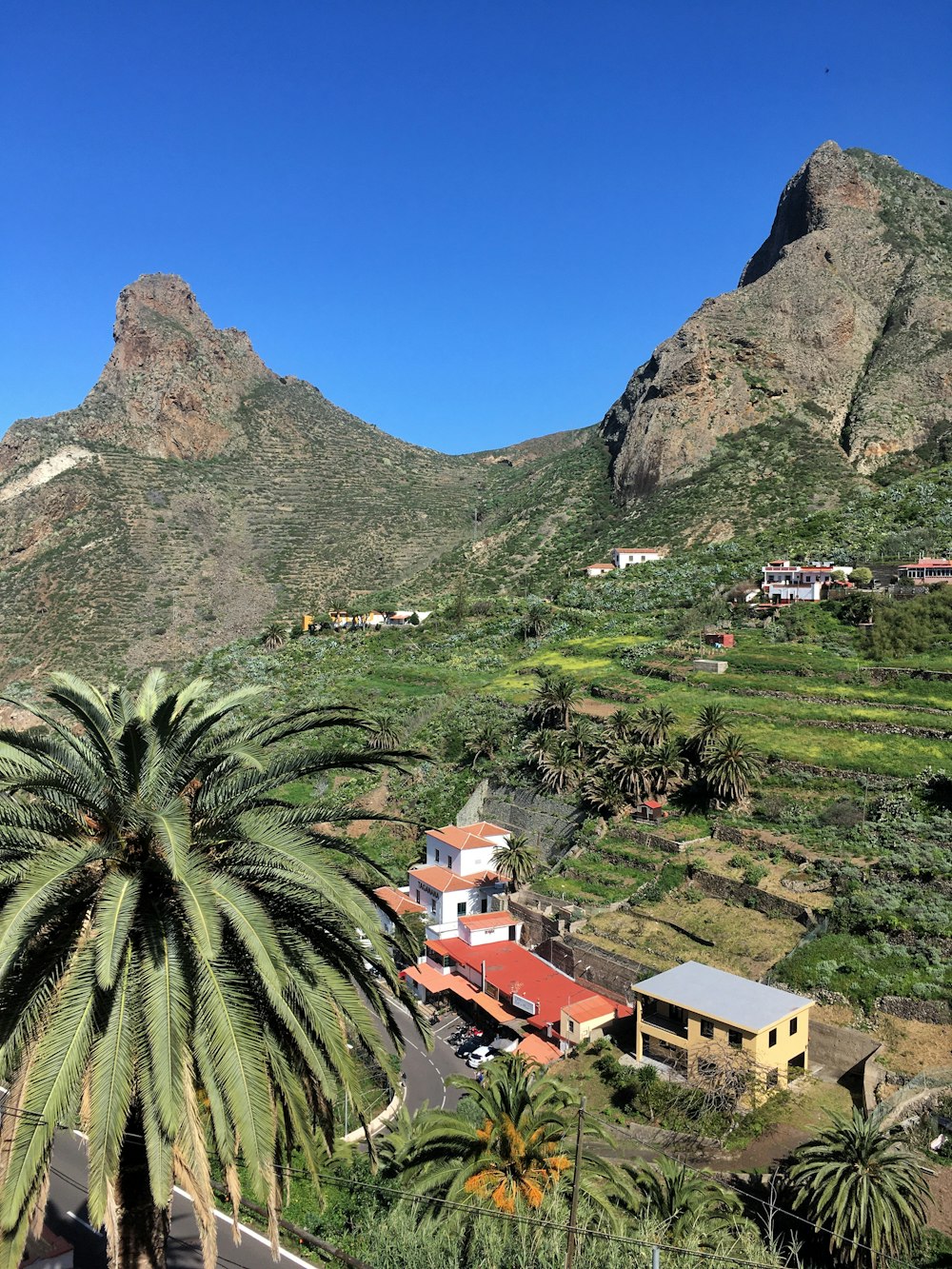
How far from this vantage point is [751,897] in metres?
29.2

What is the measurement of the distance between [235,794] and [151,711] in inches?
51.7

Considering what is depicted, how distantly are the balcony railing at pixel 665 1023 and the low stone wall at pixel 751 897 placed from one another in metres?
6.05

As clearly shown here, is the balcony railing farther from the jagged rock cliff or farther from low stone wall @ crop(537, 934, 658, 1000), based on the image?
the jagged rock cliff

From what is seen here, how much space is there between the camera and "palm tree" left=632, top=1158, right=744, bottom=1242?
13406 millimetres

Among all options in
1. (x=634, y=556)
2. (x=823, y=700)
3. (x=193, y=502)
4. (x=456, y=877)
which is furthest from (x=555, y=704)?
(x=193, y=502)

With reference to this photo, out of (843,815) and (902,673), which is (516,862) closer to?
(843,815)

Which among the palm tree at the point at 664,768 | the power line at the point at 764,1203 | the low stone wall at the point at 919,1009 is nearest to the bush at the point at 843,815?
the palm tree at the point at 664,768

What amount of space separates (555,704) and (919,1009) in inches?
898

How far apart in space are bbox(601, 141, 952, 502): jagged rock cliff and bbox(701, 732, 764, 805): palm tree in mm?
54853

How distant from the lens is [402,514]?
108 meters

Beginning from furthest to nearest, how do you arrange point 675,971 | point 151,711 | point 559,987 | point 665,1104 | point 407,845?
point 407,845
point 559,987
point 675,971
point 665,1104
point 151,711

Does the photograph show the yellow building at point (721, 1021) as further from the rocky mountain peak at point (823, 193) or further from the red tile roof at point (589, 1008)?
the rocky mountain peak at point (823, 193)

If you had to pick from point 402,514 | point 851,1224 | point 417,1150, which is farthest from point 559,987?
point 402,514

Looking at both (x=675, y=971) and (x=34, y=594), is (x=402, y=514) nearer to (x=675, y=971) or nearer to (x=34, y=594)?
(x=34, y=594)
